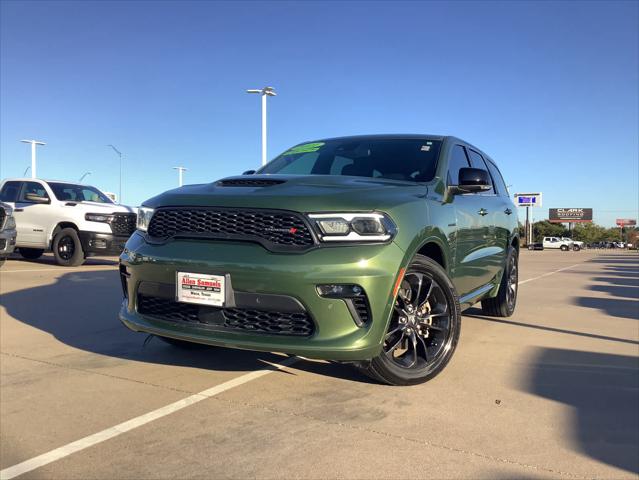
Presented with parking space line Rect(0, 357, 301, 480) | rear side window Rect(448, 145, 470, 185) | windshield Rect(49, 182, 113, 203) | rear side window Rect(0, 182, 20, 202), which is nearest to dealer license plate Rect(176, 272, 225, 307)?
parking space line Rect(0, 357, 301, 480)

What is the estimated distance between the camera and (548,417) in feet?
9.58

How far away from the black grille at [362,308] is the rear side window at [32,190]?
34.9 feet

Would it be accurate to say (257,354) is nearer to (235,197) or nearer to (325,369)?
(325,369)

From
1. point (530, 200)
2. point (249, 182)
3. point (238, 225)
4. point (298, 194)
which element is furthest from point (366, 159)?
point (530, 200)

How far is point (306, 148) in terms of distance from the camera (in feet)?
16.4

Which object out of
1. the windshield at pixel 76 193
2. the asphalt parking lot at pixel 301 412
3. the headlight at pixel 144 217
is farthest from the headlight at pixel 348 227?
the windshield at pixel 76 193

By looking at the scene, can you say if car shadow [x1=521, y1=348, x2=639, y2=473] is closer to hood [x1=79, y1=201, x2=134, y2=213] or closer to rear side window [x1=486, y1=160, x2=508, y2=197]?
rear side window [x1=486, y1=160, x2=508, y2=197]

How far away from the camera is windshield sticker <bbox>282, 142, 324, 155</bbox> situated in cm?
487

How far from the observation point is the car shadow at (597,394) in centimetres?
254

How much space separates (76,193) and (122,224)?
149 centimetres

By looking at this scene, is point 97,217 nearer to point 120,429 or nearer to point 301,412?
point 120,429

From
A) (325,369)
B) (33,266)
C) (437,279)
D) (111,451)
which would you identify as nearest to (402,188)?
(437,279)

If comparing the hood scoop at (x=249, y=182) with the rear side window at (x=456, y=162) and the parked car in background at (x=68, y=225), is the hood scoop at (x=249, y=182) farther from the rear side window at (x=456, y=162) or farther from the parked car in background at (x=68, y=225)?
the parked car in background at (x=68, y=225)

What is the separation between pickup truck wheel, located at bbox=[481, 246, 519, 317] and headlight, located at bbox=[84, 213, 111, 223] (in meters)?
8.36
